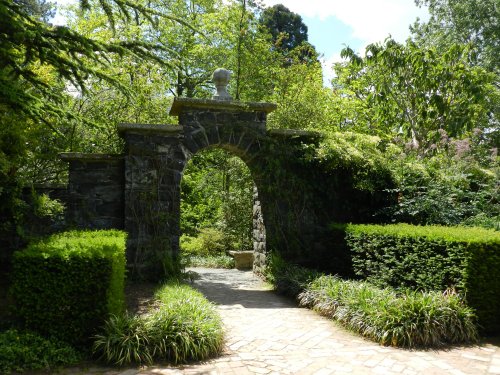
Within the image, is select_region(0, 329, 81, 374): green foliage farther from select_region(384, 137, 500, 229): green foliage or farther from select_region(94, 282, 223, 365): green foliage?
select_region(384, 137, 500, 229): green foliage

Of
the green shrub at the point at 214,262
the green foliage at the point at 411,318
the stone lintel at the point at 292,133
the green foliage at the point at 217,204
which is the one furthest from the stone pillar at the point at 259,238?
the green foliage at the point at 411,318

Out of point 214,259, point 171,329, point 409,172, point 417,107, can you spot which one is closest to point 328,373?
point 171,329

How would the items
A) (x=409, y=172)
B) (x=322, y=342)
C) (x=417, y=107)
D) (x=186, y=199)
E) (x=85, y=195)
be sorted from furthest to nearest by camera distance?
(x=186, y=199), (x=417, y=107), (x=409, y=172), (x=85, y=195), (x=322, y=342)

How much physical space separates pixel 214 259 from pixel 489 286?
737 centimetres

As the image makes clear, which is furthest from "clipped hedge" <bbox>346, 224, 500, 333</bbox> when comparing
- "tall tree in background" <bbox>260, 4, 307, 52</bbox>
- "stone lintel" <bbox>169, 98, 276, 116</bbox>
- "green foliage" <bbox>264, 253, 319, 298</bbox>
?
"tall tree in background" <bbox>260, 4, 307, 52</bbox>

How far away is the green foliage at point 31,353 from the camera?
12.2 feet

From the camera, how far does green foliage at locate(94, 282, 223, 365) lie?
13.4 feet

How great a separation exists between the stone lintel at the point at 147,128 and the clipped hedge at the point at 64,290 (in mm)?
3520

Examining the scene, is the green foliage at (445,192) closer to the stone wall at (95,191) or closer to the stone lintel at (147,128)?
the stone lintel at (147,128)

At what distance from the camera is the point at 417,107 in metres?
11.2

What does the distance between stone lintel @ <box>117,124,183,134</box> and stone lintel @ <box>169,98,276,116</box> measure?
0.44 metres

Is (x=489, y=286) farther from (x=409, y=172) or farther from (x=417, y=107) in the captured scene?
(x=417, y=107)

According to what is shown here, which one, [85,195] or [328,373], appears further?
[85,195]

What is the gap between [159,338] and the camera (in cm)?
425
